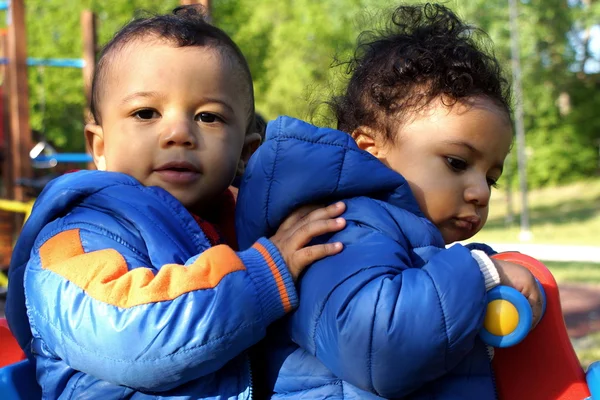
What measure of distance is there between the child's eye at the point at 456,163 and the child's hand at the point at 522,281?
269mm

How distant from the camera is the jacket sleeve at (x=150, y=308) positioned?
4.31ft

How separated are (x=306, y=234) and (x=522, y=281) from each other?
1.44 feet

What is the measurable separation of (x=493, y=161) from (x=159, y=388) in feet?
2.92

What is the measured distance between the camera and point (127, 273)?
1368 mm

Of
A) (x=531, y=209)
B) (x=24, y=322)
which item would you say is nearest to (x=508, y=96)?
(x=24, y=322)

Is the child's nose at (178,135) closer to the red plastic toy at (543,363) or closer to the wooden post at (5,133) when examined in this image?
the red plastic toy at (543,363)

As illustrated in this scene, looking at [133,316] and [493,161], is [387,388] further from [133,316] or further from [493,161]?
[493,161]

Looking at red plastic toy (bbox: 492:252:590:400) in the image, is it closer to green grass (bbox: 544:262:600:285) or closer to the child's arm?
the child's arm

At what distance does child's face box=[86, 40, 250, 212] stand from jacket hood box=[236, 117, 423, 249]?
24cm

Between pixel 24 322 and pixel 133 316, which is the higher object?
pixel 133 316

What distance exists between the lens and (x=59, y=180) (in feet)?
5.12

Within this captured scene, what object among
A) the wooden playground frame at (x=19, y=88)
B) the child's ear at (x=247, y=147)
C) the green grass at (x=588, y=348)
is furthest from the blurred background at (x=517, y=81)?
the child's ear at (x=247, y=147)

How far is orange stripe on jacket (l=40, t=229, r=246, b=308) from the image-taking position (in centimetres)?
133

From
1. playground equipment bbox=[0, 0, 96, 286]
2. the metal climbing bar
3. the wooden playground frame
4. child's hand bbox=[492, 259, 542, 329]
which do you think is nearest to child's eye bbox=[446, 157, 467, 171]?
child's hand bbox=[492, 259, 542, 329]
